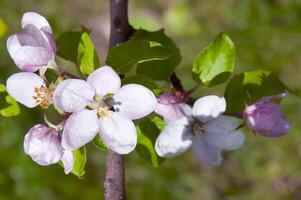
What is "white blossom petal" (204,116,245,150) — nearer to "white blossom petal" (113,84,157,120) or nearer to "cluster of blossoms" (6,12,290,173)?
"cluster of blossoms" (6,12,290,173)

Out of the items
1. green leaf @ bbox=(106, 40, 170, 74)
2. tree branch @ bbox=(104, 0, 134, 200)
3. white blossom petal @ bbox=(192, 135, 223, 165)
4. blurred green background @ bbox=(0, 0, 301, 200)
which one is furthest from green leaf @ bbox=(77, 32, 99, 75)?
blurred green background @ bbox=(0, 0, 301, 200)

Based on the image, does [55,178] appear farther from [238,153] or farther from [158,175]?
[238,153]

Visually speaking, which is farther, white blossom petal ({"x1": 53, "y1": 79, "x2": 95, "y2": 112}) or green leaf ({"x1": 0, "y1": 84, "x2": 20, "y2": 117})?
green leaf ({"x1": 0, "y1": 84, "x2": 20, "y2": 117})

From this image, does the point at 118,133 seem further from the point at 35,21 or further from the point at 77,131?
the point at 35,21

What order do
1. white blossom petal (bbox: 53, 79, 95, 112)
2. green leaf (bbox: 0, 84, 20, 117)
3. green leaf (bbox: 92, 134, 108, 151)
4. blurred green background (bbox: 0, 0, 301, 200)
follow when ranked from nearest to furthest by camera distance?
white blossom petal (bbox: 53, 79, 95, 112) < green leaf (bbox: 92, 134, 108, 151) < green leaf (bbox: 0, 84, 20, 117) < blurred green background (bbox: 0, 0, 301, 200)

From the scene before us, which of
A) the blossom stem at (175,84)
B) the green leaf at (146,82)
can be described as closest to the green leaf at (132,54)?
the green leaf at (146,82)

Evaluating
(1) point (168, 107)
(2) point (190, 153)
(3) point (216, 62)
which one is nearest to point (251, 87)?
(3) point (216, 62)

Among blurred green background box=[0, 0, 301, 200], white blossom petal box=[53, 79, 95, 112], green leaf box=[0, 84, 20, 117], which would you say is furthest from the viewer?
blurred green background box=[0, 0, 301, 200]
